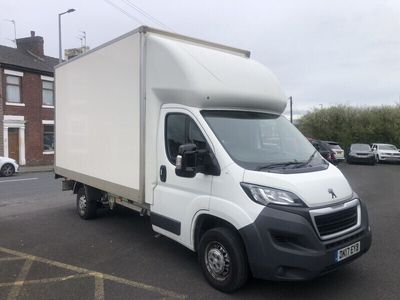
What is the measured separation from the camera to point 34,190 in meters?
13.6

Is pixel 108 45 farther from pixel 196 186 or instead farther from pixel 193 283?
pixel 193 283

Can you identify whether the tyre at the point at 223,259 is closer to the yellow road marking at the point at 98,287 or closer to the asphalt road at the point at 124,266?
the asphalt road at the point at 124,266

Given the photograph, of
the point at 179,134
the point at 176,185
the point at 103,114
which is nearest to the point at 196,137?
the point at 179,134

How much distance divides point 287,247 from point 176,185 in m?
1.75

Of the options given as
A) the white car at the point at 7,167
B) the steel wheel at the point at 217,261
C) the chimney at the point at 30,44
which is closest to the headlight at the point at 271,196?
the steel wheel at the point at 217,261

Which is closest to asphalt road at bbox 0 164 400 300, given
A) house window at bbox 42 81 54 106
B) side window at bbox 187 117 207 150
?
side window at bbox 187 117 207 150

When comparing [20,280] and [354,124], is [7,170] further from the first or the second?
[354,124]

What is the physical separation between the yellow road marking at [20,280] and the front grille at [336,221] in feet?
11.5

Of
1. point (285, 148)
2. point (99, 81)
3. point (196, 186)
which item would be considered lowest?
point (196, 186)

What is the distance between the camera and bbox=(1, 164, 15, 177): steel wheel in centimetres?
1991

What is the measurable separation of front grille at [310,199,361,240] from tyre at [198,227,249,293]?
88cm

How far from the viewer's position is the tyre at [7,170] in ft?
65.3

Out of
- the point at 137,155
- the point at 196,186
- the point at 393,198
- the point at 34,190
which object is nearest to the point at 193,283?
the point at 196,186

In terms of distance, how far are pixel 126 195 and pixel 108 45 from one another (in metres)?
2.48
